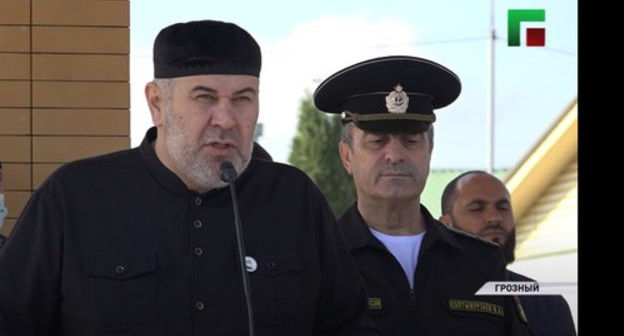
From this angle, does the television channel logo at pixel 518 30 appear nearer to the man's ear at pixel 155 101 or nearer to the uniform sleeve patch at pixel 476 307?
the uniform sleeve patch at pixel 476 307

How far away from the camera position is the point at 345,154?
3.25 meters

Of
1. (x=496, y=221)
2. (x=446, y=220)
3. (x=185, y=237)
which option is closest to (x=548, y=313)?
(x=496, y=221)

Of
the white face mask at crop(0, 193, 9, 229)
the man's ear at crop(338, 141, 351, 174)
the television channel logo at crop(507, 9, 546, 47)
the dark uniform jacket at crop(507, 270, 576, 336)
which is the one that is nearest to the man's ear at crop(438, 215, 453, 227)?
the dark uniform jacket at crop(507, 270, 576, 336)

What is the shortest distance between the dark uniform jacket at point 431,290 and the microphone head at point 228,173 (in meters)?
0.88

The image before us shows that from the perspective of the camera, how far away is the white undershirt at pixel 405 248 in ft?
10.3

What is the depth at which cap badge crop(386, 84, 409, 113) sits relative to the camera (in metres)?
3.23

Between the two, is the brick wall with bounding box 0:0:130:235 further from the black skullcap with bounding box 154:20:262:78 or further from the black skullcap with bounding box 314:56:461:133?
the black skullcap with bounding box 154:20:262:78

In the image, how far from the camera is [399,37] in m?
3.44

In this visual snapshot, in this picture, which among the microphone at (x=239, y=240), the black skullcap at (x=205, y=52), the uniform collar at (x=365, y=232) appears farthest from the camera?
the uniform collar at (x=365, y=232)

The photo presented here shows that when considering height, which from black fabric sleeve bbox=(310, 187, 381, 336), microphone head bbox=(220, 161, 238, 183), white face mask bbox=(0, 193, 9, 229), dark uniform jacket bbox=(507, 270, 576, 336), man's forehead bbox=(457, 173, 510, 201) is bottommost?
dark uniform jacket bbox=(507, 270, 576, 336)

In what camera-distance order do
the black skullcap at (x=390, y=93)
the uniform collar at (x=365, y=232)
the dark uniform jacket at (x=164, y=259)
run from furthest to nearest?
the black skullcap at (x=390, y=93) → the uniform collar at (x=365, y=232) → the dark uniform jacket at (x=164, y=259)

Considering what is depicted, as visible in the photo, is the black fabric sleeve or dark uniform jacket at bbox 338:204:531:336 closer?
the black fabric sleeve

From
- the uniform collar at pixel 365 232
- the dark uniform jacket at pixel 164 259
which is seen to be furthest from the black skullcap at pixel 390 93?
the dark uniform jacket at pixel 164 259

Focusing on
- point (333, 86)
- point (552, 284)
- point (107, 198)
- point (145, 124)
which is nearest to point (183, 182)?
point (107, 198)
